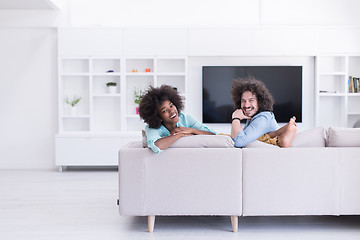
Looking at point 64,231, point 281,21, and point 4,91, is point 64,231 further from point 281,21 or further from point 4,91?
point 281,21

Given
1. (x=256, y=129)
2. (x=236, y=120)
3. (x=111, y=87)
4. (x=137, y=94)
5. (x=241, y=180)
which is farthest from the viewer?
(x=137, y=94)

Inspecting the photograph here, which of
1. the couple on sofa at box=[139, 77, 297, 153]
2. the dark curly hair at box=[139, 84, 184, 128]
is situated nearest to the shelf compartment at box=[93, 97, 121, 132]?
the couple on sofa at box=[139, 77, 297, 153]

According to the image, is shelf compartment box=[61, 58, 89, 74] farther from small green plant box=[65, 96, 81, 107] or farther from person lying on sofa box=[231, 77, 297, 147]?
person lying on sofa box=[231, 77, 297, 147]

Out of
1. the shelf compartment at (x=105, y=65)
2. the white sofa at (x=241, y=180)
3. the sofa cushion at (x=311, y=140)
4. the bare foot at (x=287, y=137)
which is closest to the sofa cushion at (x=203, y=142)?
the white sofa at (x=241, y=180)

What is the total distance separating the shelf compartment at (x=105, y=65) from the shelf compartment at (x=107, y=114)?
17.4 inches

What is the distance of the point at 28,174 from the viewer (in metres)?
6.03

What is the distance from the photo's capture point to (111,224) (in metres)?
3.31

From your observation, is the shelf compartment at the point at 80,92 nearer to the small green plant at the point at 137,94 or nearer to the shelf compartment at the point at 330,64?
the small green plant at the point at 137,94

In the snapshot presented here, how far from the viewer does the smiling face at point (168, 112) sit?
125 inches

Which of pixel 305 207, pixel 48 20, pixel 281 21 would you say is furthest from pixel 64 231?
pixel 281 21

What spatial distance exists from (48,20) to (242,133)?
4.43 m

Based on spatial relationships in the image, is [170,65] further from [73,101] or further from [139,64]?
[73,101]

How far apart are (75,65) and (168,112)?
12.5 feet

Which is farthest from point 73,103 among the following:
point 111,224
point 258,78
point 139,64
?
point 111,224
